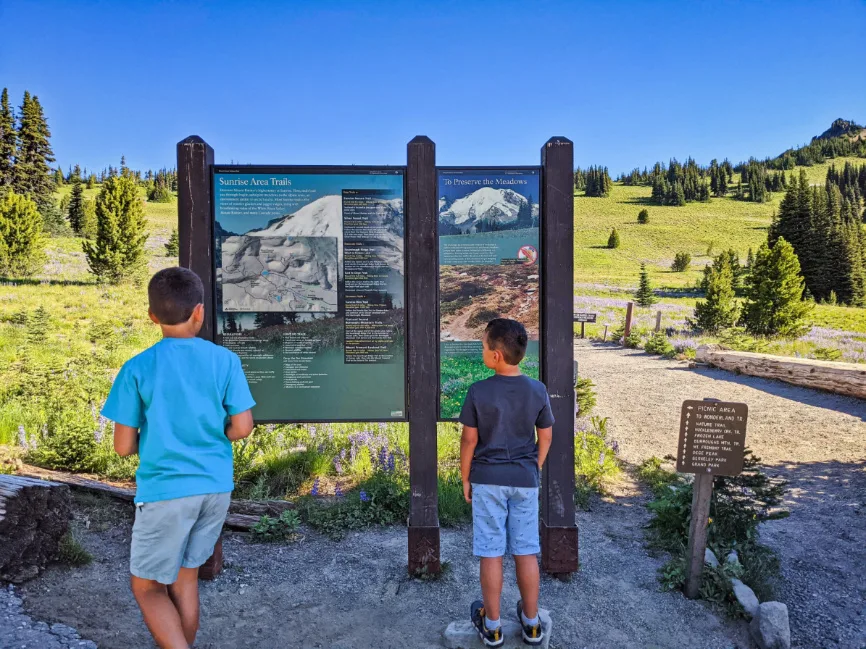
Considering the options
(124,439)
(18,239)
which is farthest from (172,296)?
(18,239)

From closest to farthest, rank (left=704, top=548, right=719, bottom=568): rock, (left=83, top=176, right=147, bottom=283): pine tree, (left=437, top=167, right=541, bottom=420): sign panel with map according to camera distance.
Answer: (left=704, top=548, right=719, bottom=568): rock
(left=437, top=167, right=541, bottom=420): sign panel with map
(left=83, top=176, right=147, bottom=283): pine tree

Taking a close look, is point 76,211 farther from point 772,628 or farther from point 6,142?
point 772,628

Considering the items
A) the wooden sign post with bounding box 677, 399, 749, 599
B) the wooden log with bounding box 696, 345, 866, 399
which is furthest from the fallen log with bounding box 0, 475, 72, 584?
the wooden log with bounding box 696, 345, 866, 399

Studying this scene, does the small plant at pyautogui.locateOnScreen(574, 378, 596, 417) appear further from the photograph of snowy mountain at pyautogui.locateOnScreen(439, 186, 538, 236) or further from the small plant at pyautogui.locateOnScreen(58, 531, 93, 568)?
the small plant at pyautogui.locateOnScreen(58, 531, 93, 568)

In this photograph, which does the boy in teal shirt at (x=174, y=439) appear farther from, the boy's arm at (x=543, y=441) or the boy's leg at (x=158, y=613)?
the boy's arm at (x=543, y=441)

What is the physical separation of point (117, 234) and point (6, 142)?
100ft

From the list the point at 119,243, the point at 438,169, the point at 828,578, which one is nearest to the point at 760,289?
the point at 828,578

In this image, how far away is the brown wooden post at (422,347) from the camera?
382cm

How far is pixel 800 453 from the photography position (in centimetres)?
811

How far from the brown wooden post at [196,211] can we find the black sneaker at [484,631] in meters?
1.92

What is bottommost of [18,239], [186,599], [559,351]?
[186,599]

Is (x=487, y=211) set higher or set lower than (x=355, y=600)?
higher

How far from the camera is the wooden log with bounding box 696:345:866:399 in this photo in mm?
11640

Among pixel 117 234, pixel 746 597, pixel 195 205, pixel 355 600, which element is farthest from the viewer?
pixel 117 234
